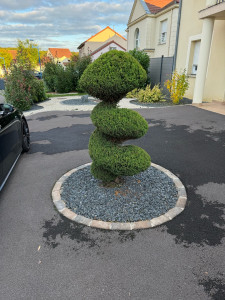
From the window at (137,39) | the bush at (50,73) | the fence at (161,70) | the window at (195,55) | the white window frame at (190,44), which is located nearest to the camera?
the white window frame at (190,44)

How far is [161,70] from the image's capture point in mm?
14734

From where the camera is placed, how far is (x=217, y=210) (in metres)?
3.45

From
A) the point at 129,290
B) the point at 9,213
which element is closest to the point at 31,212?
the point at 9,213

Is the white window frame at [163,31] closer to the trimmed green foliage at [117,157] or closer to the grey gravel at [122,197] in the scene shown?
the grey gravel at [122,197]

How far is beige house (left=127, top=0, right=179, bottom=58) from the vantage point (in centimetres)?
1524

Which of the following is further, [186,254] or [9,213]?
[9,213]

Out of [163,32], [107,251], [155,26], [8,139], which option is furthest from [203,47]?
[107,251]

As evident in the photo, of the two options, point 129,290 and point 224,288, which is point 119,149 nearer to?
point 129,290

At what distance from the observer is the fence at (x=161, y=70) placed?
45.7 feet

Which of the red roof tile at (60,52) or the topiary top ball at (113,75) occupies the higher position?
the red roof tile at (60,52)

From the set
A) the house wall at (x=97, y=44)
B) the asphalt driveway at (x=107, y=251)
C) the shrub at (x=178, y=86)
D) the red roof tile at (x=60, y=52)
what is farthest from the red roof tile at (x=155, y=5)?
the red roof tile at (x=60, y=52)

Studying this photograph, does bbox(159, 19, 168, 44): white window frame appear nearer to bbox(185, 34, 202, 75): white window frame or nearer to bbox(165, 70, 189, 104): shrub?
bbox(185, 34, 202, 75): white window frame

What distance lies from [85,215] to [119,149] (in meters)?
1.16

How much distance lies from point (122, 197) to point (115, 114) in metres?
1.44
